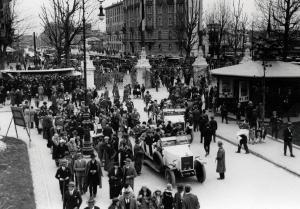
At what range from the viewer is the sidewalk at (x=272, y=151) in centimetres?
1572

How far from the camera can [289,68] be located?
24859 millimetres

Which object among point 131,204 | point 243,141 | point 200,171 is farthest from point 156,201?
point 243,141

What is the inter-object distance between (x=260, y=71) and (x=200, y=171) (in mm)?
12204

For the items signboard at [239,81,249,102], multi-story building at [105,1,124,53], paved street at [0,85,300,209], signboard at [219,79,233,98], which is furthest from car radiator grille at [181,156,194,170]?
multi-story building at [105,1,124,53]

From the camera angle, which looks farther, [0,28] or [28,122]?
[0,28]

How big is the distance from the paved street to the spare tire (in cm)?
23

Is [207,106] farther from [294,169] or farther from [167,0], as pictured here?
[167,0]

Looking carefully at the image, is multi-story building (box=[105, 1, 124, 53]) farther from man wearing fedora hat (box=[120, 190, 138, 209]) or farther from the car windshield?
man wearing fedora hat (box=[120, 190, 138, 209])

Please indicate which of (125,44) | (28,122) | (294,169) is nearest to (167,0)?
(125,44)

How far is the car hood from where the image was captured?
44.5ft

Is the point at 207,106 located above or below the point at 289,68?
below

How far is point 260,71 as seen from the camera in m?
24.2

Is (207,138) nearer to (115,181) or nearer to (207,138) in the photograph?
(207,138)

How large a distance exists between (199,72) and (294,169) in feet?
81.6
